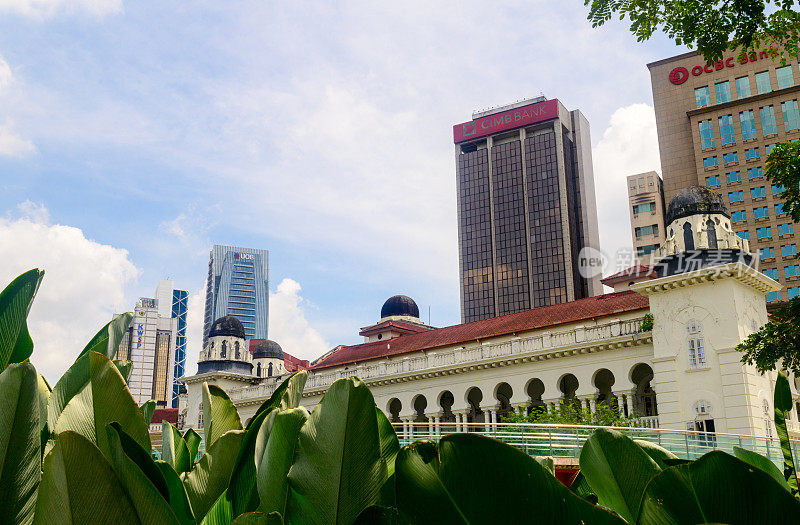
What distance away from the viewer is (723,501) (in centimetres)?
122

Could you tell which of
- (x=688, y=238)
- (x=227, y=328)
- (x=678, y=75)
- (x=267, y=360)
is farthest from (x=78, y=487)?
(x=678, y=75)

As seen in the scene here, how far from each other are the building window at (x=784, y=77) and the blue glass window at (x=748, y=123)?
4142 millimetres

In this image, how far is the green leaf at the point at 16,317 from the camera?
7.54 ft

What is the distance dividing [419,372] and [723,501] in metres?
36.3

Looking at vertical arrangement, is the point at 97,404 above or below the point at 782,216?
below

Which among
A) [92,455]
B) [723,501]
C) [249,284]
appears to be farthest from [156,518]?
[249,284]

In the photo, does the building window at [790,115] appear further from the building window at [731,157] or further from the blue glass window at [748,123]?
the building window at [731,157]

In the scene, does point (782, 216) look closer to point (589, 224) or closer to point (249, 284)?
point (589, 224)

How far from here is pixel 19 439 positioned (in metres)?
1.66

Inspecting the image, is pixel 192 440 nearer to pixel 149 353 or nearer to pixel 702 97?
pixel 702 97

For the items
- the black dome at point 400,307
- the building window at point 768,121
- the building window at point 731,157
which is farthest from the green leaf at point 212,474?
the building window at point 768,121

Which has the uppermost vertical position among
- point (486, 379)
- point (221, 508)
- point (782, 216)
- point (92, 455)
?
point (782, 216)

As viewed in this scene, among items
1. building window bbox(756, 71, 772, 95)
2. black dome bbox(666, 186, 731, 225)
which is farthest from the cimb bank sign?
black dome bbox(666, 186, 731, 225)

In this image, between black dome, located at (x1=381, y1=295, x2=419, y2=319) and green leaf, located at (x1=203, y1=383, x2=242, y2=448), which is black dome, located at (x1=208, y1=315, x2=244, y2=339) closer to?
black dome, located at (x1=381, y1=295, x2=419, y2=319)
